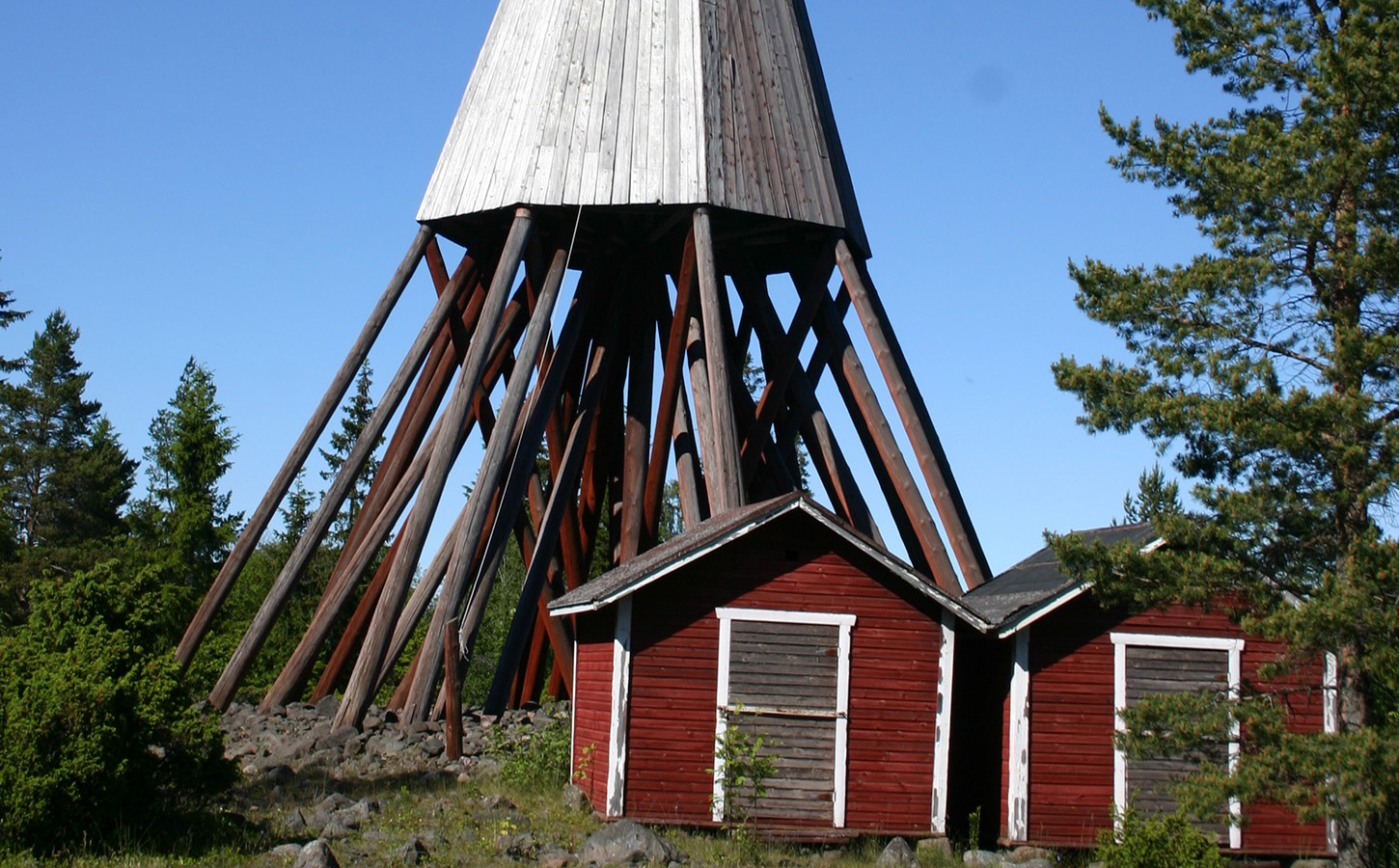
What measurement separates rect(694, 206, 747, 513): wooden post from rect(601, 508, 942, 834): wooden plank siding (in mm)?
1959

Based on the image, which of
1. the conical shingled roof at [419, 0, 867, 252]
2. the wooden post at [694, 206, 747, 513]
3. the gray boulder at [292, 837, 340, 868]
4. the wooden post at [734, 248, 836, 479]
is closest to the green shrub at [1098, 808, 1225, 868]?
the wooden post at [694, 206, 747, 513]

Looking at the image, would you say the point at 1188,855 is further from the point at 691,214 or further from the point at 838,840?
the point at 691,214

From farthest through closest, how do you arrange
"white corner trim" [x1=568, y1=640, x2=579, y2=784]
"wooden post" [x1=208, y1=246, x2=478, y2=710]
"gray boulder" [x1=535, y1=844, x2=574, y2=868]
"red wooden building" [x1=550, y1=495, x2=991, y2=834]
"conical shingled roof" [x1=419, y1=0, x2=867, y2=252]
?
"conical shingled roof" [x1=419, y1=0, x2=867, y2=252], "wooden post" [x1=208, y1=246, x2=478, y2=710], "white corner trim" [x1=568, y1=640, x2=579, y2=784], "red wooden building" [x1=550, y1=495, x2=991, y2=834], "gray boulder" [x1=535, y1=844, x2=574, y2=868]

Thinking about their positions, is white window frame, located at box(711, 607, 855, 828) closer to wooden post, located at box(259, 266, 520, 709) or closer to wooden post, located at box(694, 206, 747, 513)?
wooden post, located at box(694, 206, 747, 513)

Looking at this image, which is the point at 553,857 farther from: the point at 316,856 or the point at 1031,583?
the point at 1031,583

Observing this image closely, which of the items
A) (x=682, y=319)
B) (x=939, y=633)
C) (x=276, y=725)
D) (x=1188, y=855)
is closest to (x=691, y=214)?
(x=682, y=319)

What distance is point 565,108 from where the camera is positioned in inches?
682

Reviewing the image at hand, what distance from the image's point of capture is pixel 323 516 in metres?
16.8

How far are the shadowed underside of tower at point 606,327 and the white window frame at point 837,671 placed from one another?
7.47ft

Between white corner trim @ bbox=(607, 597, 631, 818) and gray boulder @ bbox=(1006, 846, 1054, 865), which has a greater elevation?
white corner trim @ bbox=(607, 597, 631, 818)

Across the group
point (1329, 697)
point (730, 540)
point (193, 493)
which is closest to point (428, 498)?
point (730, 540)

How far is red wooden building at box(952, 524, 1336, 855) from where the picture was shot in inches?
523

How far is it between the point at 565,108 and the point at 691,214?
2.04 m

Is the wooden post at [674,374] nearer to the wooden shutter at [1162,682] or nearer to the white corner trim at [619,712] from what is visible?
the white corner trim at [619,712]
